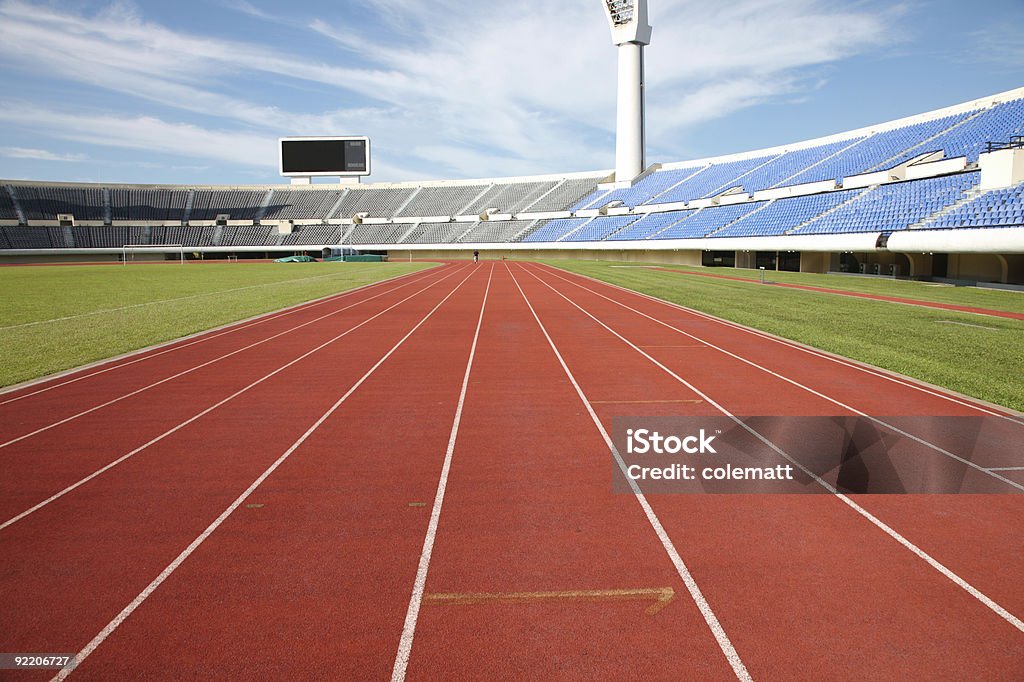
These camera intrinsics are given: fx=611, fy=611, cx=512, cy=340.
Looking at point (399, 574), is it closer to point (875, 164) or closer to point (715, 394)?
point (715, 394)

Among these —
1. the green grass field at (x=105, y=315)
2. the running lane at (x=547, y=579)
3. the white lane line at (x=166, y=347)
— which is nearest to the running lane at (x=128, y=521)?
the running lane at (x=547, y=579)

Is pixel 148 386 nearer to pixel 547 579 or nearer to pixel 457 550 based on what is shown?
pixel 457 550

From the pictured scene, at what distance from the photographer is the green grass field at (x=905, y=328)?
7.95 meters

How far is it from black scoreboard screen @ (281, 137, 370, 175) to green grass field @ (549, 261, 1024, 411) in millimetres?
52063

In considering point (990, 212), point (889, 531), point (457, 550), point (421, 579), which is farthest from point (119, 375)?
point (990, 212)

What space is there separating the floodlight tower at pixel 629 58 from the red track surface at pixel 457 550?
52531 millimetres

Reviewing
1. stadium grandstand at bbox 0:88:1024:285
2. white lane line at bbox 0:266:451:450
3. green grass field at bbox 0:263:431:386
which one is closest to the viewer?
white lane line at bbox 0:266:451:450

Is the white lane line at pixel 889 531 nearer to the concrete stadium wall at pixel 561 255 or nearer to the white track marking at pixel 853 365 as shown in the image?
the white track marking at pixel 853 365

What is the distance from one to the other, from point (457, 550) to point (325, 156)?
2747 inches

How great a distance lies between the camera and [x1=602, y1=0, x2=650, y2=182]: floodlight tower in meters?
53.1

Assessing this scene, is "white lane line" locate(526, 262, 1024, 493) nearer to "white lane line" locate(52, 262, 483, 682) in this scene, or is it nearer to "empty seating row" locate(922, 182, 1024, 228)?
"white lane line" locate(52, 262, 483, 682)

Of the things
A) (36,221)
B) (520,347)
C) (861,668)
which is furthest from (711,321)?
(36,221)

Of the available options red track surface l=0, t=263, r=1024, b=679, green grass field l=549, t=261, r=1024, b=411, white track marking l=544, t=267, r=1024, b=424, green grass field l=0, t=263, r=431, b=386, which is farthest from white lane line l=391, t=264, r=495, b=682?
green grass field l=0, t=263, r=431, b=386

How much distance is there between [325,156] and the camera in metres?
67.0
